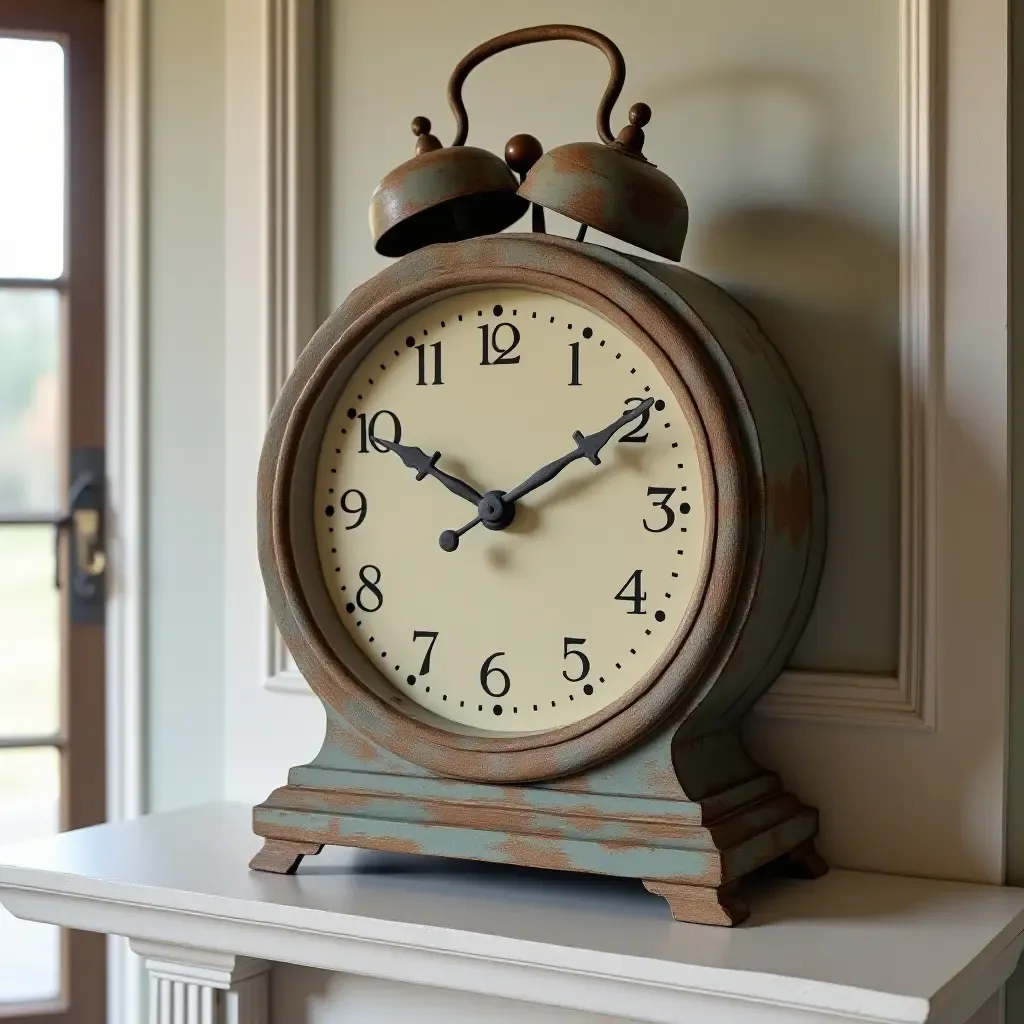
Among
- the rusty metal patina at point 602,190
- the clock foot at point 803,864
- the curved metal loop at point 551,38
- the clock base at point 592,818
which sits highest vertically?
the curved metal loop at point 551,38

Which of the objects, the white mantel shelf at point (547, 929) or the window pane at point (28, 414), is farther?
the window pane at point (28, 414)

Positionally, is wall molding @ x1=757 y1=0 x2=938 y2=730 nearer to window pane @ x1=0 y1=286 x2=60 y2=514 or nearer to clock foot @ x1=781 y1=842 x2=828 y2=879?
clock foot @ x1=781 y1=842 x2=828 y2=879

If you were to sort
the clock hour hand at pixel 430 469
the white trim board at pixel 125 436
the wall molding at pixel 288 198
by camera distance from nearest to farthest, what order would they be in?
the clock hour hand at pixel 430 469, the wall molding at pixel 288 198, the white trim board at pixel 125 436

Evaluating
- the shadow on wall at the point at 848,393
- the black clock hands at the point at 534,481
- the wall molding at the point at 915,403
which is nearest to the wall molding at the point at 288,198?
the black clock hands at the point at 534,481

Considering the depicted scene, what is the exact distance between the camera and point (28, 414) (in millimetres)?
1604

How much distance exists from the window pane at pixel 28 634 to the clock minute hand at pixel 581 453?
73cm

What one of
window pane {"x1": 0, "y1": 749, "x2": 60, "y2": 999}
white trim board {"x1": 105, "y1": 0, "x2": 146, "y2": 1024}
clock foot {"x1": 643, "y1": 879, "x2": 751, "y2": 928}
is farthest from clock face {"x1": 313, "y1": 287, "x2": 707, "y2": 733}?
window pane {"x1": 0, "y1": 749, "x2": 60, "y2": 999}

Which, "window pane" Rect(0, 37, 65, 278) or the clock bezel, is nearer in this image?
the clock bezel

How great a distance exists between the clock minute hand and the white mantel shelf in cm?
32

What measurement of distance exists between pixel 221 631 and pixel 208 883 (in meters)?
0.44

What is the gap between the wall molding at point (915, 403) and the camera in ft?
3.76

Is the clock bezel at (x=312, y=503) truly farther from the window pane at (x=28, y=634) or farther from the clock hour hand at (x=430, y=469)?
the window pane at (x=28, y=634)

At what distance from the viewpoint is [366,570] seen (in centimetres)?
118

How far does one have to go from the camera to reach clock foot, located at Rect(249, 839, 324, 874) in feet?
3.73
